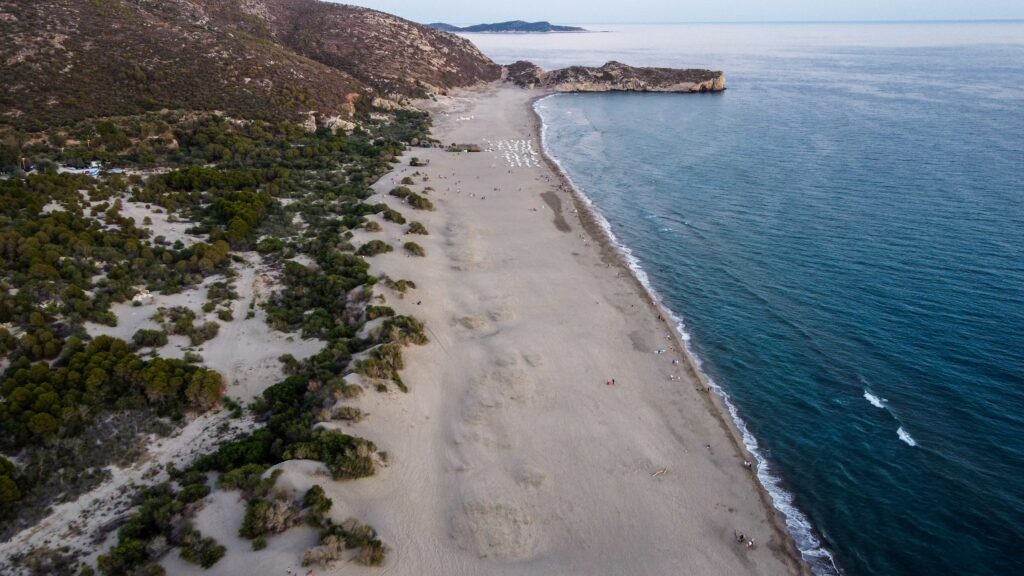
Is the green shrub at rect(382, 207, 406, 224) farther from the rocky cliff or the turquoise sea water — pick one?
the rocky cliff

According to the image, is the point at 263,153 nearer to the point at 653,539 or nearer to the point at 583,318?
the point at 583,318

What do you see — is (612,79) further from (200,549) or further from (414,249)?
(200,549)

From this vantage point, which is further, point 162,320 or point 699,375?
point 699,375

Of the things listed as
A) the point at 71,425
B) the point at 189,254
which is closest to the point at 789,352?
the point at 71,425

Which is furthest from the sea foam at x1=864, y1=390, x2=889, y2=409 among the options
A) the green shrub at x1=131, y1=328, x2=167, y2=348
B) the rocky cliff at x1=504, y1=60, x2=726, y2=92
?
the rocky cliff at x1=504, y1=60, x2=726, y2=92

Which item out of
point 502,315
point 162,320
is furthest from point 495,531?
point 162,320

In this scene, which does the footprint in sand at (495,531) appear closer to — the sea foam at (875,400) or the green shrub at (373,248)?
the sea foam at (875,400)
